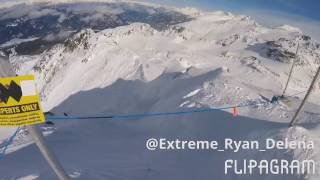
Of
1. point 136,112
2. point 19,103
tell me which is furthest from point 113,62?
point 19,103

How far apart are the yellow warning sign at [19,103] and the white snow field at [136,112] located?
8.04 m

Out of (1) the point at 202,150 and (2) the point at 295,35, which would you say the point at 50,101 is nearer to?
(1) the point at 202,150

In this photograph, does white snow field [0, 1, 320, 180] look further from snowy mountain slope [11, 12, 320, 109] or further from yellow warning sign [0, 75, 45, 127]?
yellow warning sign [0, 75, 45, 127]

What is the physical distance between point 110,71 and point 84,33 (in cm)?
853

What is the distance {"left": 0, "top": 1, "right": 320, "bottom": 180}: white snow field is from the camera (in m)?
14.7

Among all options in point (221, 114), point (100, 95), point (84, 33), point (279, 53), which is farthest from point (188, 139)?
point (279, 53)

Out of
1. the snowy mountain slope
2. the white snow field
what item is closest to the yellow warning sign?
the white snow field

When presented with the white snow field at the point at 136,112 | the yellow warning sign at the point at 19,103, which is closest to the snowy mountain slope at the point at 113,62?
the white snow field at the point at 136,112

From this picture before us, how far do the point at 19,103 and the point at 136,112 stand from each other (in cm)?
2380

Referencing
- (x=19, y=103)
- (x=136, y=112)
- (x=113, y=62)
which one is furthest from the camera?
(x=113, y=62)

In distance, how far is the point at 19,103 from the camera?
5.52m

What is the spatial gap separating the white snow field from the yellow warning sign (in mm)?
8041

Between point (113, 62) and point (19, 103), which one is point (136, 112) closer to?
point (113, 62)

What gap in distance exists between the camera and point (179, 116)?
22.2m
